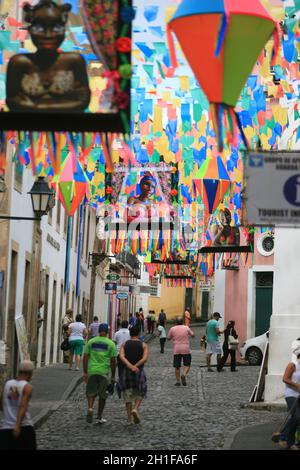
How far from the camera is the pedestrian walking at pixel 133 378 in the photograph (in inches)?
739

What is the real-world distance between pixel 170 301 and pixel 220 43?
85922mm

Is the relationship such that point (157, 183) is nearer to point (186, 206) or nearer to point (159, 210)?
point (159, 210)

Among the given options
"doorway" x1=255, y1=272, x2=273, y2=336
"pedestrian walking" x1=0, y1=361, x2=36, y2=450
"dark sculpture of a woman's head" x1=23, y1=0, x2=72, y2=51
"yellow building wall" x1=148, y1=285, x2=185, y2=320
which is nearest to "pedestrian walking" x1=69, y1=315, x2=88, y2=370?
"doorway" x1=255, y1=272, x2=273, y2=336

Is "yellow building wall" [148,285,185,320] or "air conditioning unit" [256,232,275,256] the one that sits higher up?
"air conditioning unit" [256,232,275,256]

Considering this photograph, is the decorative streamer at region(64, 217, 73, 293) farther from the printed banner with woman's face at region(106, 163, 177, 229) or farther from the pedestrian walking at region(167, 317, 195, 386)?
the pedestrian walking at region(167, 317, 195, 386)

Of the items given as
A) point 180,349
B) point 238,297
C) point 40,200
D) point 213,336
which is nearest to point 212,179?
point 180,349

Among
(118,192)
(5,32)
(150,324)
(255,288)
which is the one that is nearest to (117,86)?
(5,32)

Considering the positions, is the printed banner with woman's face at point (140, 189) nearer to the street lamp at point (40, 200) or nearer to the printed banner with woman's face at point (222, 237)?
the printed banner with woman's face at point (222, 237)

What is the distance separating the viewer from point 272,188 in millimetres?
11953

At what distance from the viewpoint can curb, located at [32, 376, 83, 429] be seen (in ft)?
60.3

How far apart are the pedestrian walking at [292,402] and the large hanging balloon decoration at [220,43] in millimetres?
4659

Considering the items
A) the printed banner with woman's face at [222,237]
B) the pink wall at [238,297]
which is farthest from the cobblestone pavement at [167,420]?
the pink wall at [238,297]

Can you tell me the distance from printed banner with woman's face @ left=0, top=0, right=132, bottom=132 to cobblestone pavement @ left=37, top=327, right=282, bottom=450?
5.54m

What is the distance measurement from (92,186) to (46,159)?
689 cm
